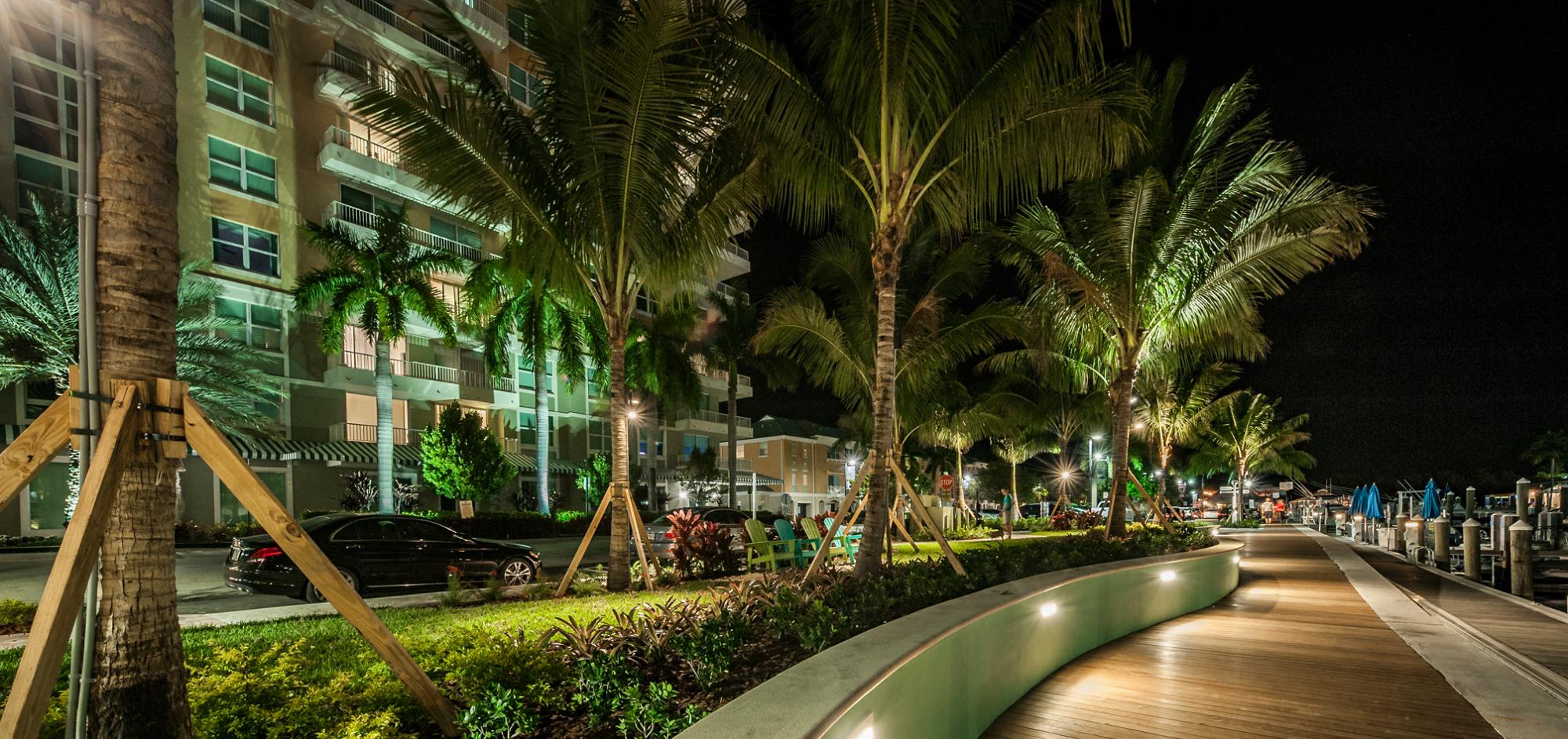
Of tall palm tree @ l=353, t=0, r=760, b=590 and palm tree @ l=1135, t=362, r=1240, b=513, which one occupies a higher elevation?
tall palm tree @ l=353, t=0, r=760, b=590

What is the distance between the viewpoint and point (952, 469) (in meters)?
42.9

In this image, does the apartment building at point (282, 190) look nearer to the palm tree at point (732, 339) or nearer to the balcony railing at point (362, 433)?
the balcony railing at point (362, 433)

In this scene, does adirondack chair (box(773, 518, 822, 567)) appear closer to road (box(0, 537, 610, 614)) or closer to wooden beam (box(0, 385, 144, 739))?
road (box(0, 537, 610, 614))

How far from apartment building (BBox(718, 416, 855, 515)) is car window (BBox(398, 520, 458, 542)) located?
134 ft

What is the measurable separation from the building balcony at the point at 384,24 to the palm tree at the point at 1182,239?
973 inches

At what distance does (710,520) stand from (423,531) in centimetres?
787

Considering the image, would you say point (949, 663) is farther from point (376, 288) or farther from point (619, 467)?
point (376, 288)

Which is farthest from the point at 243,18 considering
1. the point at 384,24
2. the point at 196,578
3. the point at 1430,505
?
the point at 1430,505

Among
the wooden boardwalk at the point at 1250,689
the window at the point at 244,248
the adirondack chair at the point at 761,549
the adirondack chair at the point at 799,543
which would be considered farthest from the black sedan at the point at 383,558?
the window at the point at 244,248

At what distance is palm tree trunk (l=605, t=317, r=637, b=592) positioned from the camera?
10938mm

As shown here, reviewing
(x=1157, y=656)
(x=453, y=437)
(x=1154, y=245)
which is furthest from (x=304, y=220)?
(x=1157, y=656)

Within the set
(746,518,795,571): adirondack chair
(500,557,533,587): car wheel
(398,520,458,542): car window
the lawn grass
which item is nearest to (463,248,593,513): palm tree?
(398,520,458,542): car window

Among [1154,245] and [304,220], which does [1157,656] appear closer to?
[1154,245]

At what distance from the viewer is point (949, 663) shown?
4613 millimetres
